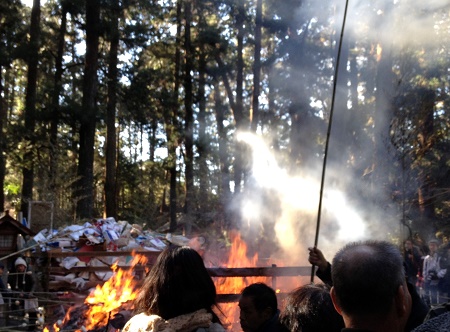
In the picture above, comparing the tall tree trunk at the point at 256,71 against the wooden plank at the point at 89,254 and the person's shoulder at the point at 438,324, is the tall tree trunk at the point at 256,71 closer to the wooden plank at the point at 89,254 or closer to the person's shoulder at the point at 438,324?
the wooden plank at the point at 89,254

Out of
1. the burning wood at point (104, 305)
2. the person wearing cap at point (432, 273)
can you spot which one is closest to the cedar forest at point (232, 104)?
the person wearing cap at point (432, 273)

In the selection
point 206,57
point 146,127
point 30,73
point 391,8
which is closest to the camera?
point 391,8

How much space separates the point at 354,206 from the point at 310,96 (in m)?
10.6

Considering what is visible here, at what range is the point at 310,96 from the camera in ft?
97.7

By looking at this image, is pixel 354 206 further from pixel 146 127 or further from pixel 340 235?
pixel 146 127

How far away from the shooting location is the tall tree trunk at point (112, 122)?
23.6m

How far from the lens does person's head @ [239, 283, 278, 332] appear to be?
3660 mm

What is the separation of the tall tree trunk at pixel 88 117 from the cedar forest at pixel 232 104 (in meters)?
0.05

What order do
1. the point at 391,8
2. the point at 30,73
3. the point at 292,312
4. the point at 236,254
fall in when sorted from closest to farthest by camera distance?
the point at 292,312, the point at 236,254, the point at 391,8, the point at 30,73

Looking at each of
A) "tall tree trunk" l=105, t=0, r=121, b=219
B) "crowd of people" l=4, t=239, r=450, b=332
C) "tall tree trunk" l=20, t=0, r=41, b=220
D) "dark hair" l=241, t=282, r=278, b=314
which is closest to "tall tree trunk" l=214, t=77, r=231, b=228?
"tall tree trunk" l=105, t=0, r=121, b=219

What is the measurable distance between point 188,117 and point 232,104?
279 cm

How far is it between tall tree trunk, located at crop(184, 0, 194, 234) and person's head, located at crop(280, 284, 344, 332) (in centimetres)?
2779

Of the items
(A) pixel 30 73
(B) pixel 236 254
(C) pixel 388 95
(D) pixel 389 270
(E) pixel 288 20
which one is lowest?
(B) pixel 236 254

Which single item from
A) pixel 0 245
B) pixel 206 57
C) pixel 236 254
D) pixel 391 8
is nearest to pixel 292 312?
pixel 0 245
